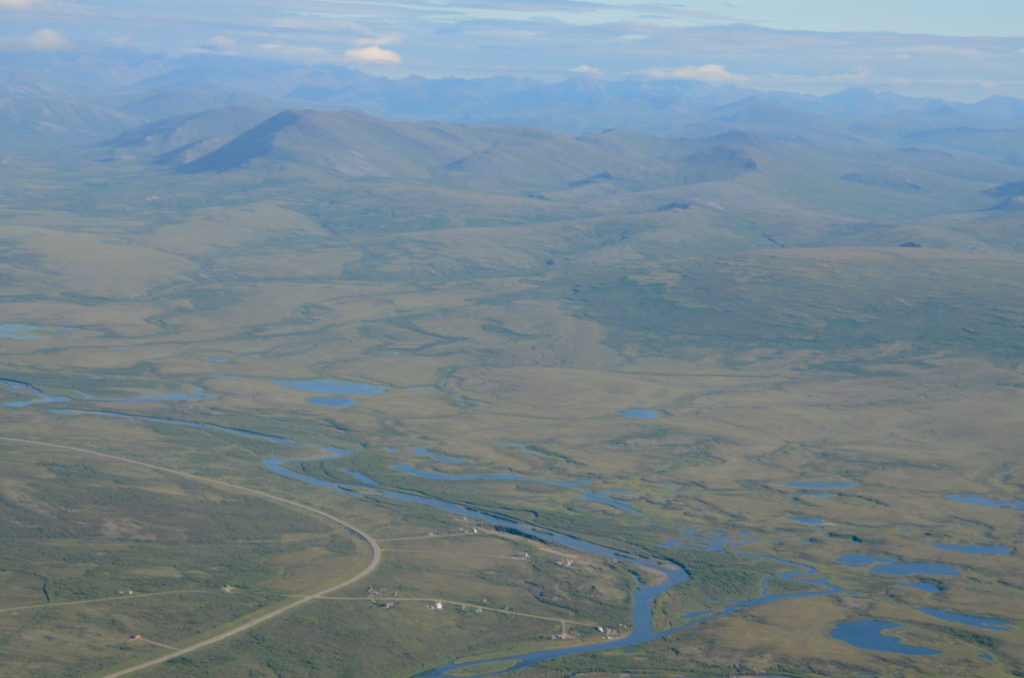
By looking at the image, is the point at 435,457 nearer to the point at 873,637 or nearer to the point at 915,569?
the point at 915,569

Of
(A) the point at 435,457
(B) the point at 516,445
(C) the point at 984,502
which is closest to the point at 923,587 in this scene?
(C) the point at 984,502

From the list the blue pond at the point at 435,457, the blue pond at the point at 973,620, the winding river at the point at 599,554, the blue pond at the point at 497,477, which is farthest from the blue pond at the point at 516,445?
the blue pond at the point at 973,620

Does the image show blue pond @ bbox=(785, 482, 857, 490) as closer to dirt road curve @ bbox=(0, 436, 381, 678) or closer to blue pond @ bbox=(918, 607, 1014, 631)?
blue pond @ bbox=(918, 607, 1014, 631)

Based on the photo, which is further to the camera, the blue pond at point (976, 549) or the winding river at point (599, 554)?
the blue pond at point (976, 549)

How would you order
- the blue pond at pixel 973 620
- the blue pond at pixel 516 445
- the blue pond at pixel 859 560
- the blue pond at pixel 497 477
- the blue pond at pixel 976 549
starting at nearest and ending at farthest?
the blue pond at pixel 973 620 → the blue pond at pixel 859 560 → the blue pond at pixel 976 549 → the blue pond at pixel 497 477 → the blue pond at pixel 516 445

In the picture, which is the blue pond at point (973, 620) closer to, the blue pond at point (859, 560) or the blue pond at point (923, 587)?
the blue pond at point (923, 587)

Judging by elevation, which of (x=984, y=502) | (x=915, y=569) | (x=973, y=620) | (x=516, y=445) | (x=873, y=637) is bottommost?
(x=984, y=502)
